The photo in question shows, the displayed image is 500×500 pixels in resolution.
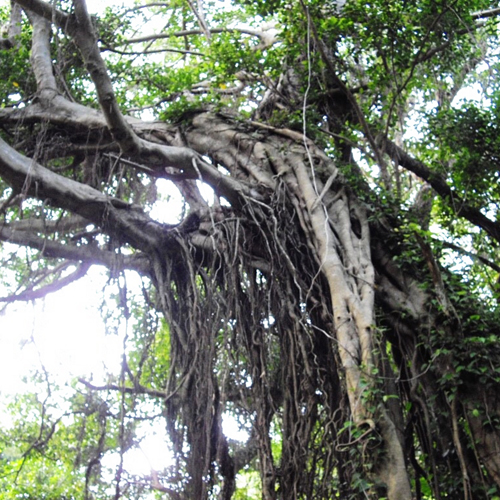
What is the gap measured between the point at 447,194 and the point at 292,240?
1.64 metres

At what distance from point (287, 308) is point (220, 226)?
724mm

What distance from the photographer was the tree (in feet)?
13.1

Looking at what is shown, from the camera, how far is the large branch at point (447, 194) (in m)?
5.48

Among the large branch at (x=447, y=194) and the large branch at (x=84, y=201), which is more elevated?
Answer: the large branch at (x=447, y=194)

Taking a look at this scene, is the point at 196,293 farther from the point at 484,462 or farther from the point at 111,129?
the point at 484,462

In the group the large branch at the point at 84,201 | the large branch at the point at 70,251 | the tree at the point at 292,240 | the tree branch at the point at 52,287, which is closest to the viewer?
the tree at the point at 292,240

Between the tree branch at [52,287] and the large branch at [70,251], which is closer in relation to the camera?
the large branch at [70,251]

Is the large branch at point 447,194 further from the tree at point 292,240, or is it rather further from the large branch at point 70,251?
the large branch at point 70,251

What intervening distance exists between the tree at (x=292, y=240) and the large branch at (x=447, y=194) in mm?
20

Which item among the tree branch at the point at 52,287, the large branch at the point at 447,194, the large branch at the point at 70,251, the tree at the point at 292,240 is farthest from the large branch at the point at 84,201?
the large branch at the point at 447,194

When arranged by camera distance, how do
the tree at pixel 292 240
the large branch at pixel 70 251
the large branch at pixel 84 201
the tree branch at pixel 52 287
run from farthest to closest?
the tree branch at pixel 52 287
the large branch at pixel 70 251
the large branch at pixel 84 201
the tree at pixel 292 240

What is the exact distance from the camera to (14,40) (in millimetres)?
6371

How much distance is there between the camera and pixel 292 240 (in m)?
4.81

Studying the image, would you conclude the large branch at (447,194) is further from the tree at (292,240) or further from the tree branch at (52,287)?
the tree branch at (52,287)
